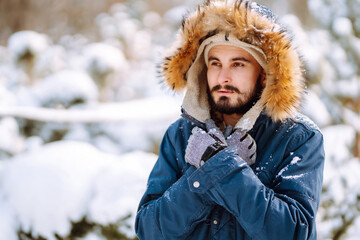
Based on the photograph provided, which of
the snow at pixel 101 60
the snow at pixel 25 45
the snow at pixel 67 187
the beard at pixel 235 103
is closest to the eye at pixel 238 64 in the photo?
the beard at pixel 235 103

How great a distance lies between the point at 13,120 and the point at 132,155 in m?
3.41

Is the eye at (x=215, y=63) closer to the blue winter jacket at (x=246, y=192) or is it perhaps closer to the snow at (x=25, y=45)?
the blue winter jacket at (x=246, y=192)

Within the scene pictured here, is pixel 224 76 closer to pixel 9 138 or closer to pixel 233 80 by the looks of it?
pixel 233 80

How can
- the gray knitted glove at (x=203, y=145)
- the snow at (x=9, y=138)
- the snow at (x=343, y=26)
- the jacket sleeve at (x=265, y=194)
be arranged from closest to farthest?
the jacket sleeve at (x=265, y=194)
the gray knitted glove at (x=203, y=145)
the snow at (x=343, y=26)
the snow at (x=9, y=138)

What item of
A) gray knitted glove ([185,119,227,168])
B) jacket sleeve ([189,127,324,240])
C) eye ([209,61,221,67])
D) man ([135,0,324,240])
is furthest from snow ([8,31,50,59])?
jacket sleeve ([189,127,324,240])

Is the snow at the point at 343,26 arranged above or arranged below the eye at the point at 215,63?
above

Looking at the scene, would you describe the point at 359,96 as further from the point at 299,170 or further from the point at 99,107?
the point at 299,170

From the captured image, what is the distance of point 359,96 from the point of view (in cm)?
581

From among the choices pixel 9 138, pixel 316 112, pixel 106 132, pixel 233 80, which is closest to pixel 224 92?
pixel 233 80

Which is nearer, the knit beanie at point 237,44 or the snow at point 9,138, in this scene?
the knit beanie at point 237,44

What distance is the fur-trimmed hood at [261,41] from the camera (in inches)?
64.4

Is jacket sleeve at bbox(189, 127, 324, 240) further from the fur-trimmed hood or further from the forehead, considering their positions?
the forehead

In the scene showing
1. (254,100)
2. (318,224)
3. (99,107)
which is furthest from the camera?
(99,107)

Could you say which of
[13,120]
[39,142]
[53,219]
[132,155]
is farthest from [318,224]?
[13,120]
